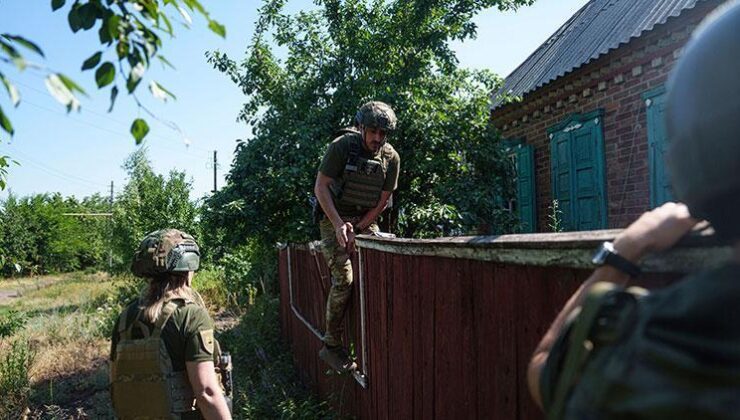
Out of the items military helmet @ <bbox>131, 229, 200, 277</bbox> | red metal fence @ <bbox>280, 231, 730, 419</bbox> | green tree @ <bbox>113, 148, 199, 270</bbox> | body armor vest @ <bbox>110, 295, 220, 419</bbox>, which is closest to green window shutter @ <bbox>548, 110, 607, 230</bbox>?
red metal fence @ <bbox>280, 231, 730, 419</bbox>

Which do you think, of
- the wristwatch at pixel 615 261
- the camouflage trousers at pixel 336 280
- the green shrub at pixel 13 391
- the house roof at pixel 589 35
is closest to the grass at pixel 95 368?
the green shrub at pixel 13 391

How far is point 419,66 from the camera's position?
870cm

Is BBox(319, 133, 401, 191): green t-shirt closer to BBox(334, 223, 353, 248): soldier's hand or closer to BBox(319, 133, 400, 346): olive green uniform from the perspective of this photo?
BBox(319, 133, 400, 346): olive green uniform

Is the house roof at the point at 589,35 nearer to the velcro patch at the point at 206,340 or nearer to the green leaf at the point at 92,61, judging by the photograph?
the velcro patch at the point at 206,340

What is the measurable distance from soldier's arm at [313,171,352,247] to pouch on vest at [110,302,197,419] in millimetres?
1814

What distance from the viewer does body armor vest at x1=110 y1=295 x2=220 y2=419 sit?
2.85 m

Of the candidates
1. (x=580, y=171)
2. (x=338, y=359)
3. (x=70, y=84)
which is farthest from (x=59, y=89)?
(x=580, y=171)

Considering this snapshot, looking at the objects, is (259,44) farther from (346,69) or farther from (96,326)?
(96,326)

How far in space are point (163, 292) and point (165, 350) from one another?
0.93ft

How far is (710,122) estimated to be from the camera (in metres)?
0.82

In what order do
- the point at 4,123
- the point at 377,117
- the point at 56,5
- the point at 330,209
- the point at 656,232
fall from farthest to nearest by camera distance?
the point at 330,209
the point at 377,117
the point at 56,5
the point at 4,123
the point at 656,232

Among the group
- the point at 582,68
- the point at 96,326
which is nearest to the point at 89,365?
the point at 96,326

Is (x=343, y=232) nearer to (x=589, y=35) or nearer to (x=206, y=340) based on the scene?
(x=206, y=340)

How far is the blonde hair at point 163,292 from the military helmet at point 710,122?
2.52 meters
